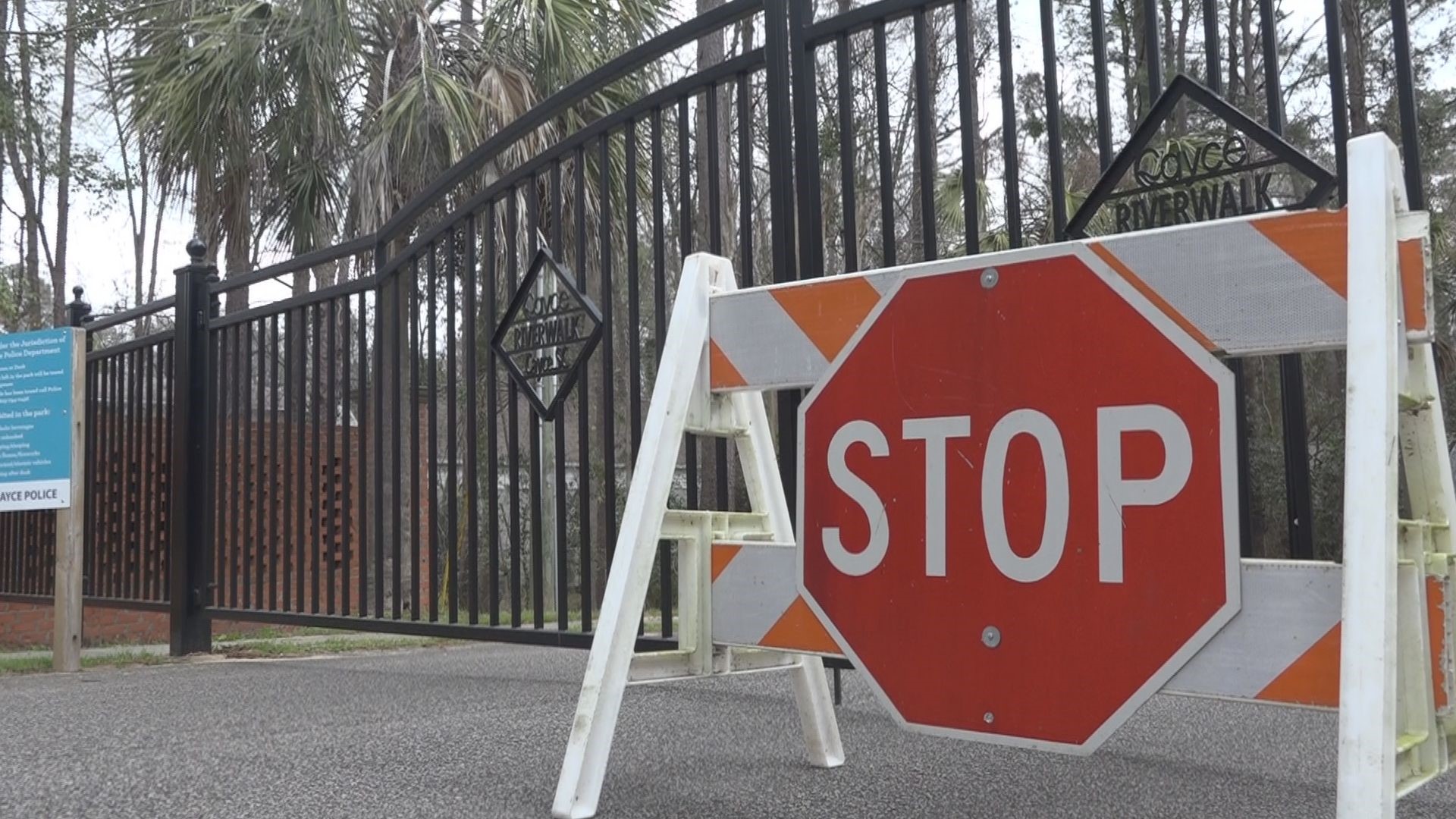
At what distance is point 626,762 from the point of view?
2.92 m

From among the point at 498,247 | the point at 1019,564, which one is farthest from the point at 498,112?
the point at 1019,564

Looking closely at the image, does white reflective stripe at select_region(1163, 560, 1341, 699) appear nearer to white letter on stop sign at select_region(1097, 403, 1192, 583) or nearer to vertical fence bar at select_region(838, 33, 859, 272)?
white letter on stop sign at select_region(1097, 403, 1192, 583)

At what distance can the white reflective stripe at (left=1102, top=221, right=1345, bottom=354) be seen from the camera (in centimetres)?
178

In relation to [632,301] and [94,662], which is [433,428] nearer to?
[632,301]

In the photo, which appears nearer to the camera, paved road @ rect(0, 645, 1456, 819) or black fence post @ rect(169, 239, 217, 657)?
paved road @ rect(0, 645, 1456, 819)

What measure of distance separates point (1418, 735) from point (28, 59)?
19.8 metres

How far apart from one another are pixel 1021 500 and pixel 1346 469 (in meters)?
0.51

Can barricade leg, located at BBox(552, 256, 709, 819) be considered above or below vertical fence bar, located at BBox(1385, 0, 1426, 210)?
below

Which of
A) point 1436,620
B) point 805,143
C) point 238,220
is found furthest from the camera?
point 238,220

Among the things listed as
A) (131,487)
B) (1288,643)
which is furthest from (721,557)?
(131,487)

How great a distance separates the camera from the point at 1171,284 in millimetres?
1924

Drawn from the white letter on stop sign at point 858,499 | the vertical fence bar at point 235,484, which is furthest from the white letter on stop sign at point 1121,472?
the vertical fence bar at point 235,484

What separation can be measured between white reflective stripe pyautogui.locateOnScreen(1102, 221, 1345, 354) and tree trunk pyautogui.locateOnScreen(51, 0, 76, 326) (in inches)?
778

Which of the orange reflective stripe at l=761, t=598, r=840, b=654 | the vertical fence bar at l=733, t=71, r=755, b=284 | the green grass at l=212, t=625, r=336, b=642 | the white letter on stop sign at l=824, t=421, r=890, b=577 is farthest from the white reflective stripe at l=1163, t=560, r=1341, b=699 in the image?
the green grass at l=212, t=625, r=336, b=642
